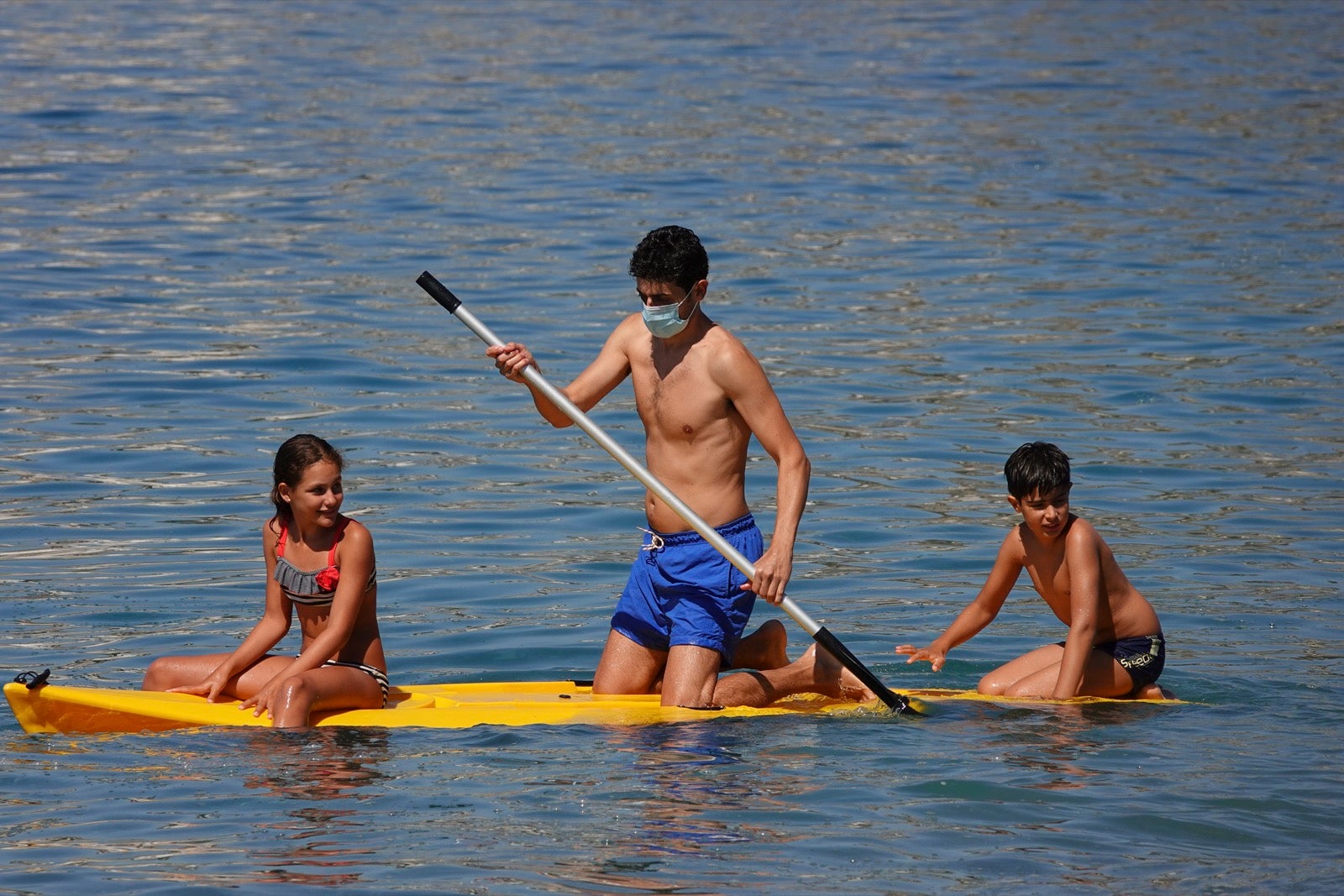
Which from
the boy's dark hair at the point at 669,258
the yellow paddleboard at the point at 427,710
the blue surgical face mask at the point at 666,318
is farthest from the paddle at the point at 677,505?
the boy's dark hair at the point at 669,258

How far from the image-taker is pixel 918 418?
12.4 metres

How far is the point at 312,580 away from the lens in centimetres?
714

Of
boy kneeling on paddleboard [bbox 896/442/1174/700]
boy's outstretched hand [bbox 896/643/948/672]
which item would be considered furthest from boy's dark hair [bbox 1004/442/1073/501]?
boy's outstretched hand [bbox 896/643/948/672]

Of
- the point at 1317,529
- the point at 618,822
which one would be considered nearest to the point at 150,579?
the point at 618,822

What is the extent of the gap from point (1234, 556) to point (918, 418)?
314 cm

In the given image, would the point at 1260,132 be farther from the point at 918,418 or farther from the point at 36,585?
the point at 36,585

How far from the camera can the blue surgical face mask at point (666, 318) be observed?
7074mm

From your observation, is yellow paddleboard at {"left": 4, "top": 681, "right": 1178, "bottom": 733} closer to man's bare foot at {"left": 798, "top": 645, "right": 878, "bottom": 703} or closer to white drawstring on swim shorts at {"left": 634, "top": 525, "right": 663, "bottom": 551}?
man's bare foot at {"left": 798, "top": 645, "right": 878, "bottom": 703}

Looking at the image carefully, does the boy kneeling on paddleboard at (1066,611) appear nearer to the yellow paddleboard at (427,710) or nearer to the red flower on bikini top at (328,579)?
the yellow paddleboard at (427,710)

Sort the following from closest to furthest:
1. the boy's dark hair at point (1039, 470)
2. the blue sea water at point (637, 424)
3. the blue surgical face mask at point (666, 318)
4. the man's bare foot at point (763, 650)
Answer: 1. the blue sea water at point (637, 424)
2. the blue surgical face mask at point (666, 318)
3. the boy's dark hair at point (1039, 470)
4. the man's bare foot at point (763, 650)

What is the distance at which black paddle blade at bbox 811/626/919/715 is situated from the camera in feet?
23.4

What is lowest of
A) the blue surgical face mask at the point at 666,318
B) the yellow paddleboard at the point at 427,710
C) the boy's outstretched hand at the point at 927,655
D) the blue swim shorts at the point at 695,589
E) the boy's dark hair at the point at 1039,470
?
the yellow paddleboard at the point at 427,710

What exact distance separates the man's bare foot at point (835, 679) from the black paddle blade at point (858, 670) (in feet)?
0.33

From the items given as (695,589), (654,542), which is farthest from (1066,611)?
(654,542)
